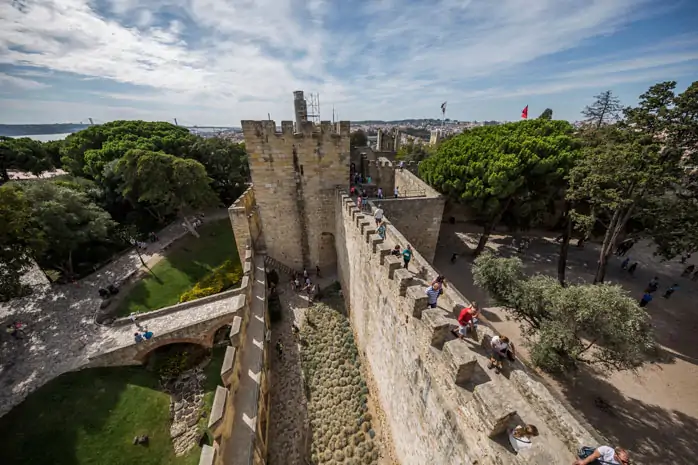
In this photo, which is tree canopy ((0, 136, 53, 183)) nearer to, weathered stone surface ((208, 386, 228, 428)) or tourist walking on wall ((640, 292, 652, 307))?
weathered stone surface ((208, 386, 228, 428))

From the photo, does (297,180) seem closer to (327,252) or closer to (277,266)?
(327,252)

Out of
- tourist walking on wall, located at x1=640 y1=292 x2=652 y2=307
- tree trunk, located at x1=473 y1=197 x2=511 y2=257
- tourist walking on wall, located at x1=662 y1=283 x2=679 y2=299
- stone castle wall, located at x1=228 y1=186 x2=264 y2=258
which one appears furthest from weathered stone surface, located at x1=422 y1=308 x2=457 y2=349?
tourist walking on wall, located at x1=662 y1=283 x2=679 y2=299

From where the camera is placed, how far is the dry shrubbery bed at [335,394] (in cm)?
963

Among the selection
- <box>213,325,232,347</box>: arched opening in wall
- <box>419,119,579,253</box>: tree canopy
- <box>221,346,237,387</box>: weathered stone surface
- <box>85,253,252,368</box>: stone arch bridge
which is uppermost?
<box>419,119,579,253</box>: tree canopy

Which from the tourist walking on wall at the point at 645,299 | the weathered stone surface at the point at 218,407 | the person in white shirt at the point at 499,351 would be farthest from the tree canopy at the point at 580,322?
the weathered stone surface at the point at 218,407

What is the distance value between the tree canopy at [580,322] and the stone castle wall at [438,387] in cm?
452

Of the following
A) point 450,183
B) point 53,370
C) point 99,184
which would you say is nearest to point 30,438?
point 53,370

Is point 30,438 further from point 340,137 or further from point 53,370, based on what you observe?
point 340,137

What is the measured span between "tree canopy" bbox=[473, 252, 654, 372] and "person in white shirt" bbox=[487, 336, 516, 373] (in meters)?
4.87

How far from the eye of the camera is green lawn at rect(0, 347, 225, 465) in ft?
32.0

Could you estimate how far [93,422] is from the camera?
422 inches

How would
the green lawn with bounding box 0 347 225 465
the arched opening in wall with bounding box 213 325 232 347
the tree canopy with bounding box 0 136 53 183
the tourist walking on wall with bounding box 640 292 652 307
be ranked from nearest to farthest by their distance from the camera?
1. the green lawn with bounding box 0 347 225 465
2. the arched opening in wall with bounding box 213 325 232 347
3. the tourist walking on wall with bounding box 640 292 652 307
4. the tree canopy with bounding box 0 136 53 183

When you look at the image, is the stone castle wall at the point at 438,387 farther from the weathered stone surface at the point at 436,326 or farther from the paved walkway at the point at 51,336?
the paved walkway at the point at 51,336

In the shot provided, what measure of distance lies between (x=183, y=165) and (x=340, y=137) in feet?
51.4
